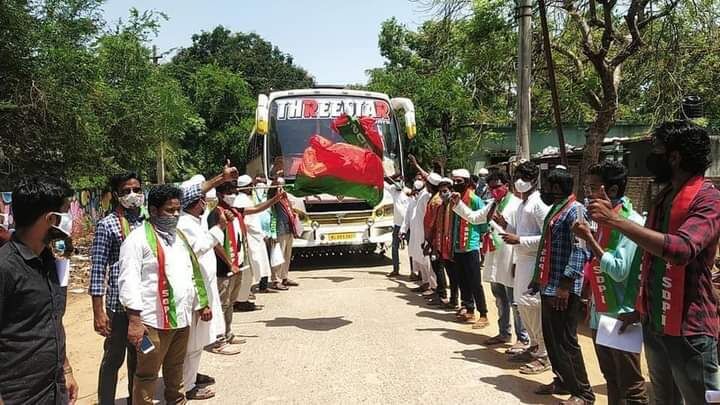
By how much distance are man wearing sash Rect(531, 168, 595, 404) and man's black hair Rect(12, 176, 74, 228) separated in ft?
10.6

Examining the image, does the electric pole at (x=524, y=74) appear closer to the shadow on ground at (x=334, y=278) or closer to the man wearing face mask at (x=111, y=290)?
the shadow on ground at (x=334, y=278)

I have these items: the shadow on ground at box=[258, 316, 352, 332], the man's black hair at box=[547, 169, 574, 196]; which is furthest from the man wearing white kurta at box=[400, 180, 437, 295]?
the man's black hair at box=[547, 169, 574, 196]

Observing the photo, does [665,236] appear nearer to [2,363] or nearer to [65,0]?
[2,363]

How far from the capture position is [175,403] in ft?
13.2

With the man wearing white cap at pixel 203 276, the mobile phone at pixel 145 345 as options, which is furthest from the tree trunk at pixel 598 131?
the mobile phone at pixel 145 345

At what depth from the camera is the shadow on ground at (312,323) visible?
Answer: 22.3 feet

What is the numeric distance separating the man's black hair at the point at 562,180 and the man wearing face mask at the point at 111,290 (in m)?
3.03

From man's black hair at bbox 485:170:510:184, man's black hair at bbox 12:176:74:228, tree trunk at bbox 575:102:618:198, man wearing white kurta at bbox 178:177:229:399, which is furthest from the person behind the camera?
tree trunk at bbox 575:102:618:198

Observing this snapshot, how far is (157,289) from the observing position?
366 cm

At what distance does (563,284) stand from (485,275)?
2.49 metres

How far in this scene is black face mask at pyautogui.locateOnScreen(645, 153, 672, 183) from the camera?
2697 millimetres

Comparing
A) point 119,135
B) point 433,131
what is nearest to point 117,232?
point 119,135

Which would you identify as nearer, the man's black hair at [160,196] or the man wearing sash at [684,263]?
the man wearing sash at [684,263]

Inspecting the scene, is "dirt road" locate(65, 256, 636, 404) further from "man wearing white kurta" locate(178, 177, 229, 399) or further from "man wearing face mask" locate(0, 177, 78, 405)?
"man wearing face mask" locate(0, 177, 78, 405)
